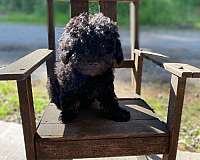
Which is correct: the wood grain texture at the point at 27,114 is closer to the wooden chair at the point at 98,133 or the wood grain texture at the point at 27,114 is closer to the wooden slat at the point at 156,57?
the wooden chair at the point at 98,133

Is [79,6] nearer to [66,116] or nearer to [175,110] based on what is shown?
[66,116]

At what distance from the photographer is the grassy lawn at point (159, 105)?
3189 mm

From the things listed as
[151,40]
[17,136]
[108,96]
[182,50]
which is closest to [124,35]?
[151,40]

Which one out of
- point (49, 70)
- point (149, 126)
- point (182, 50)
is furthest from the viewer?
point (182, 50)

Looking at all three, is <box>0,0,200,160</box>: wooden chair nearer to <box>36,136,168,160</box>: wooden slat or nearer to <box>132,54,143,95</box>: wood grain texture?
<box>36,136,168,160</box>: wooden slat

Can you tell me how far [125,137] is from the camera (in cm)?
190

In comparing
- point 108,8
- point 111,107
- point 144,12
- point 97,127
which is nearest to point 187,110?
point 108,8

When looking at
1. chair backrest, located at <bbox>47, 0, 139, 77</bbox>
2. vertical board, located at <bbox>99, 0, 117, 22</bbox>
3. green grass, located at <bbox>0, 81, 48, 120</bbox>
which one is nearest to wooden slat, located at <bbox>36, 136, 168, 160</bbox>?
chair backrest, located at <bbox>47, 0, 139, 77</bbox>

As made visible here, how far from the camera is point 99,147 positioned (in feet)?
6.23

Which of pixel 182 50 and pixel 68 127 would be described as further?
pixel 182 50

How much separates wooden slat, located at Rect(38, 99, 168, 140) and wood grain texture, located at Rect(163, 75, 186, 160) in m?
0.04

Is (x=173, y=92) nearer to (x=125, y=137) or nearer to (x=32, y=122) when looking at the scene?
(x=125, y=137)

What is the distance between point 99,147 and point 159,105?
2.07 metres

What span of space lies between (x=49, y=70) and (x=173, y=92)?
33.7 inches
